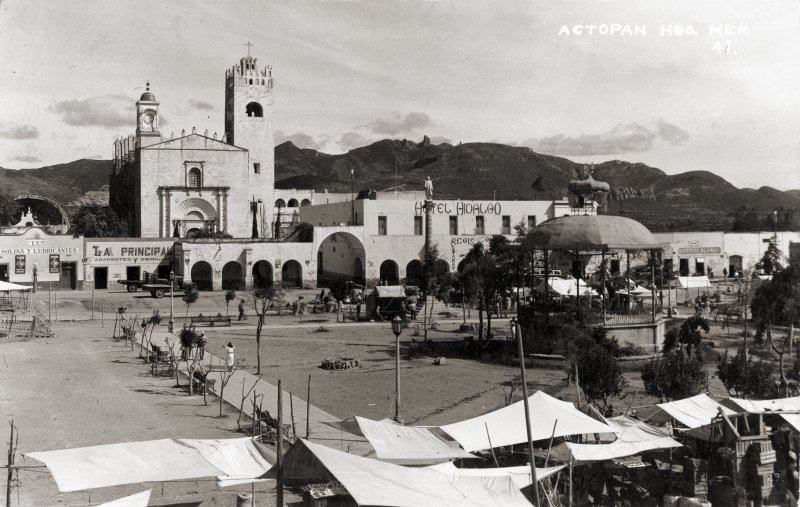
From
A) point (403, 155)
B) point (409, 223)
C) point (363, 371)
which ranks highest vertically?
point (403, 155)

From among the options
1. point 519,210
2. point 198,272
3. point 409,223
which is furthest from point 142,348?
point 519,210

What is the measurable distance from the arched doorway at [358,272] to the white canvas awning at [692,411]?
1583 inches

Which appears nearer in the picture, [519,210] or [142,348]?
[142,348]

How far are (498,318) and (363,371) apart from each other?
15715 millimetres

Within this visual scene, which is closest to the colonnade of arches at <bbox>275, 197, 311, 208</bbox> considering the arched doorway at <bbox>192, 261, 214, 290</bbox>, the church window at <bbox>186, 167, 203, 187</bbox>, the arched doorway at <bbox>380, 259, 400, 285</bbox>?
the church window at <bbox>186, 167, 203, 187</bbox>

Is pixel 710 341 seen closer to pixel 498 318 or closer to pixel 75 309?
pixel 498 318

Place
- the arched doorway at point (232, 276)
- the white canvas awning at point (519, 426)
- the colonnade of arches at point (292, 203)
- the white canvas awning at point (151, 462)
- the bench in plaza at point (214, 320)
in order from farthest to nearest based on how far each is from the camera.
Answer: the colonnade of arches at point (292, 203)
the arched doorway at point (232, 276)
the bench in plaza at point (214, 320)
the white canvas awning at point (519, 426)
the white canvas awning at point (151, 462)

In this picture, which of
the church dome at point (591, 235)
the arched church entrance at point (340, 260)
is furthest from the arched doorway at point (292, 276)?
the church dome at point (591, 235)

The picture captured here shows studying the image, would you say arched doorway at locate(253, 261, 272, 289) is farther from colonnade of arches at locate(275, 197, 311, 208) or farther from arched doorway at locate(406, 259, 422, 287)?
colonnade of arches at locate(275, 197, 311, 208)

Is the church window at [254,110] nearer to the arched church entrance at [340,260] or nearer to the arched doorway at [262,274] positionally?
the arched church entrance at [340,260]

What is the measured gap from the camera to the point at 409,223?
54.5 metres

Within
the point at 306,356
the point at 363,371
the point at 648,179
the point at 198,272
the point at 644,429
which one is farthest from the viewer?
the point at 648,179

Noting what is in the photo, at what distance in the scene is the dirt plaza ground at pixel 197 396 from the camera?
14.6 m

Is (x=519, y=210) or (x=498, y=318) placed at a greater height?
(x=519, y=210)
